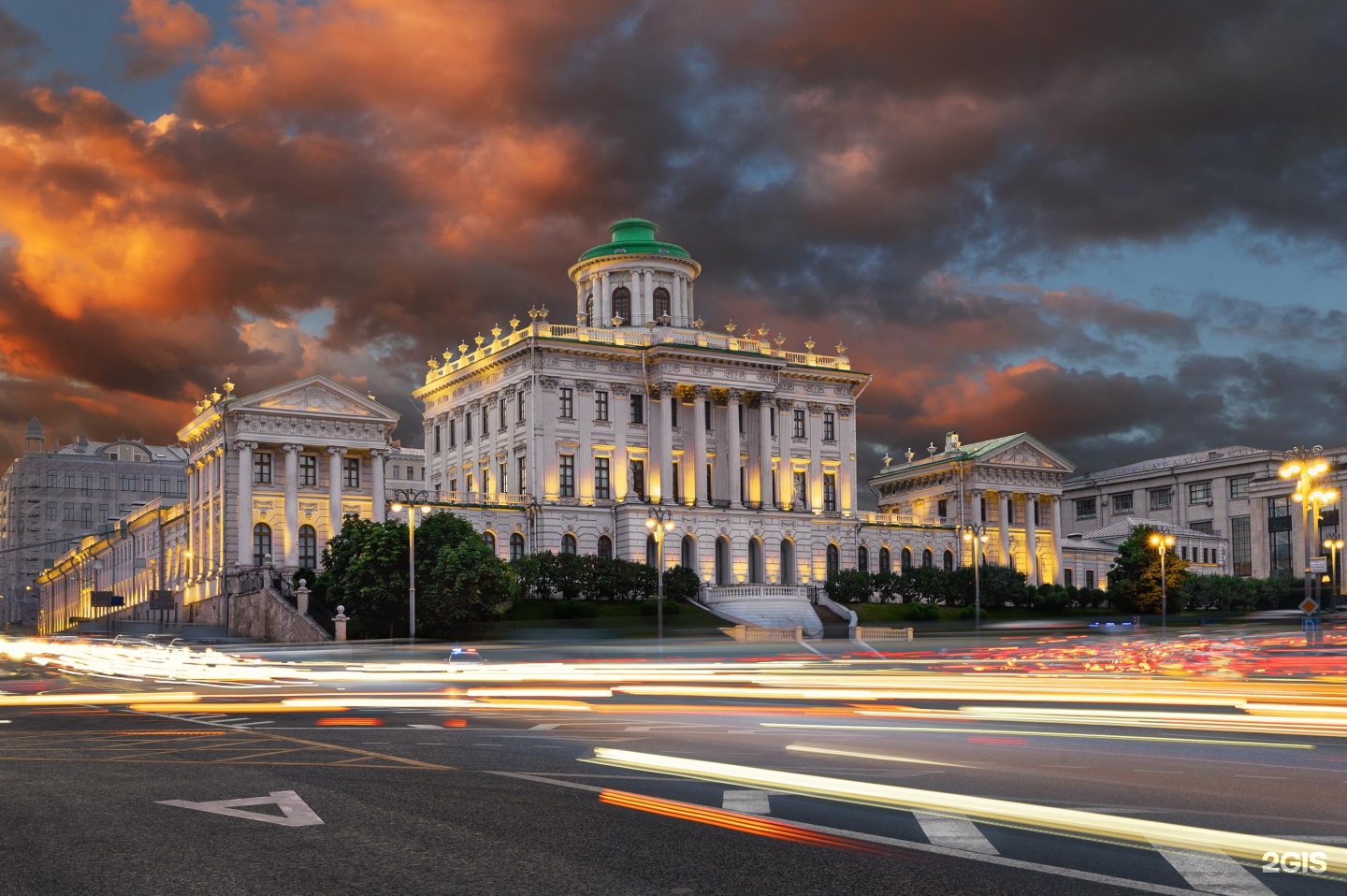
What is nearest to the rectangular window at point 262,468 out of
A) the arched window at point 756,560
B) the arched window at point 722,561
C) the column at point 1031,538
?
the arched window at point 722,561

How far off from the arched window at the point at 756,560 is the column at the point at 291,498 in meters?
30.2

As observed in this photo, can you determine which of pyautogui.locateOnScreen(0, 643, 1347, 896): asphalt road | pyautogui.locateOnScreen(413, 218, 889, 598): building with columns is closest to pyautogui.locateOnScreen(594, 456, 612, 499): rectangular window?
pyautogui.locateOnScreen(413, 218, 889, 598): building with columns

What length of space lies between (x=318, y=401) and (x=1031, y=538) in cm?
6342

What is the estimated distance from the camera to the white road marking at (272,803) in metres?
12.7

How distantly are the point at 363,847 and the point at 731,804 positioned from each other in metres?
3.58

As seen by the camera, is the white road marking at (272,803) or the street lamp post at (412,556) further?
the street lamp post at (412,556)

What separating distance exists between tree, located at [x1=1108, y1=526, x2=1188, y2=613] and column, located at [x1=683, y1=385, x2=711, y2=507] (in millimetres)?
33765

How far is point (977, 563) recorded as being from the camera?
9612 centimetres

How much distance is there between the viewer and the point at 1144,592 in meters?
106

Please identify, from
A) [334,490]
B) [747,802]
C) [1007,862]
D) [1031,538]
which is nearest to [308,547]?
[334,490]

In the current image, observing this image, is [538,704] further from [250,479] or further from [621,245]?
[621,245]

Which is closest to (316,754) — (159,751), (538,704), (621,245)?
(159,751)

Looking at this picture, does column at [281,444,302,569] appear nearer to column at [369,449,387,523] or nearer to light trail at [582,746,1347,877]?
column at [369,449,387,523]

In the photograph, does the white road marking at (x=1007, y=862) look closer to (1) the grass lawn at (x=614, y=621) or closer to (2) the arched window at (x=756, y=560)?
(1) the grass lawn at (x=614, y=621)
